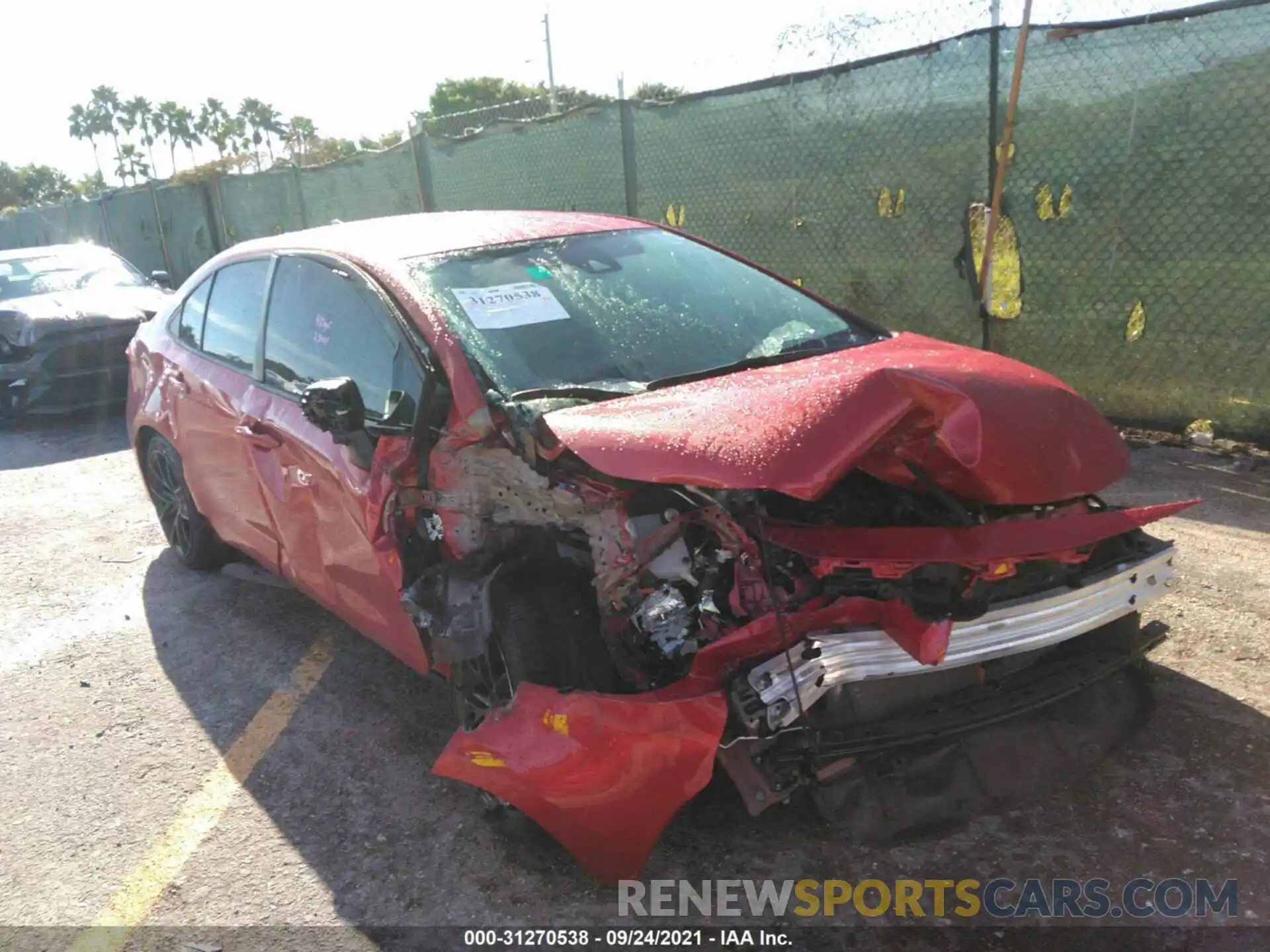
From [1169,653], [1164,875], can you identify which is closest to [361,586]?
[1164,875]

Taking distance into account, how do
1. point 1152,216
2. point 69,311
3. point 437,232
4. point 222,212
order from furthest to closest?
point 222,212 → point 69,311 → point 1152,216 → point 437,232

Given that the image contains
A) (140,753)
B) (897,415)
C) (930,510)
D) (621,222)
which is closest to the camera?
(897,415)

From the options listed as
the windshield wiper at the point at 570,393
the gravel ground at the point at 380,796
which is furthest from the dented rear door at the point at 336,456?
the gravel ground at the point at 380,796

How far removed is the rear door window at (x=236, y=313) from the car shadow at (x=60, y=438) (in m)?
4.21

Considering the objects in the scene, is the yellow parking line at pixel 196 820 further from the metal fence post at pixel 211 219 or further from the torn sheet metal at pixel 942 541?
the metal fence post at pixel 211 219

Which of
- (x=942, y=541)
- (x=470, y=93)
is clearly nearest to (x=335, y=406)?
(x=942, y=541)

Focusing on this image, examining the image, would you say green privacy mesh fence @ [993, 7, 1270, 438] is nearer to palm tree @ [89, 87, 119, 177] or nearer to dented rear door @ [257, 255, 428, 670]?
dented rear door @ [257, 255, 428, 670]

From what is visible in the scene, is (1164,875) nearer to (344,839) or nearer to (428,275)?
(344,839)

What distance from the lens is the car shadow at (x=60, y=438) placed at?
784 centimetres

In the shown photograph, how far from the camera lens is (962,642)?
89.7 inches

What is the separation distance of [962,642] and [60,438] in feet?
28.2

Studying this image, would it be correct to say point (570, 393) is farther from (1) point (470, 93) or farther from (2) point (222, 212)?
(1) point (470, 93)

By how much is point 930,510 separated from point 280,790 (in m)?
2.23

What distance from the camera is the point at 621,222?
3992 mm
